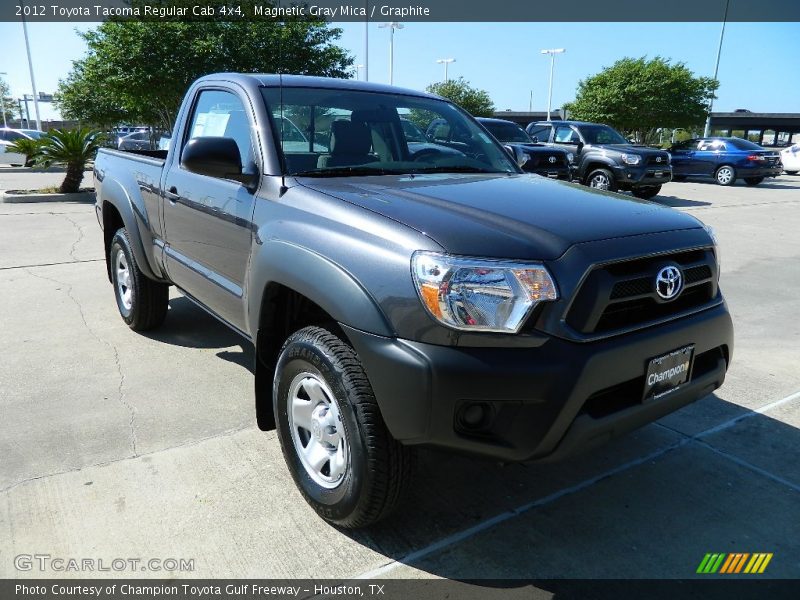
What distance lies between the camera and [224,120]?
349 cm

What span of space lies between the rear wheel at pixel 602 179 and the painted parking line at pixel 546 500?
10.4 meters

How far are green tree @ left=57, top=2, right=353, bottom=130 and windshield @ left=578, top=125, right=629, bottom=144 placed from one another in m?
7.81

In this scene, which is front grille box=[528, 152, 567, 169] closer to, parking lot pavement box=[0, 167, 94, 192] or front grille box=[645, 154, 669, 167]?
front grille box=[645, 154, 669, 167]

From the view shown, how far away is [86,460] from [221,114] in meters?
1.97

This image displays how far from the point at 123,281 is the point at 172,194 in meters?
1.48

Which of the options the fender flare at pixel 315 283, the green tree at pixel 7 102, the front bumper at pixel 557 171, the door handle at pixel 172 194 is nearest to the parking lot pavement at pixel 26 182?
the front bumper at pixel 557 171

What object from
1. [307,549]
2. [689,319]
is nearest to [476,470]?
[307,549]

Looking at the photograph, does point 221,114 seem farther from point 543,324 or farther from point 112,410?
point 543,324

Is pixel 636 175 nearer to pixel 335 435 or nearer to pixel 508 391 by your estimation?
pixel 335 435

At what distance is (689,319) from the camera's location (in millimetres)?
2463

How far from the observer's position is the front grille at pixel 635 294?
2.11 m

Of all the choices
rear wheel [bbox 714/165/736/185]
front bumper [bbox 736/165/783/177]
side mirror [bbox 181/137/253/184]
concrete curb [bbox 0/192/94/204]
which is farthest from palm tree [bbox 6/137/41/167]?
front bumper [bbox 736/165/783/177]

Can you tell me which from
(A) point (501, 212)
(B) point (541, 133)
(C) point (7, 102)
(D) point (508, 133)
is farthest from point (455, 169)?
(C) point (7, 102)

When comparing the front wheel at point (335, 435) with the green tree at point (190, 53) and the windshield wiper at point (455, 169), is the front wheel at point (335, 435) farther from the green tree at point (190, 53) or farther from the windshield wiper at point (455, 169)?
the green tree at point (190, 53)
